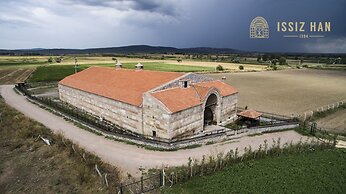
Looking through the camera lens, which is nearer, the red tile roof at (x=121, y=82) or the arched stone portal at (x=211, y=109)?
the red tile roof at (x=121, y=82)

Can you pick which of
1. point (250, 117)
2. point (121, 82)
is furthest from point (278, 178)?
point (121, 82)

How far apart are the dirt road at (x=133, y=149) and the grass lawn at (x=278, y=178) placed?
3.80m

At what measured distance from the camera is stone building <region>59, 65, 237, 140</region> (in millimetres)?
28391

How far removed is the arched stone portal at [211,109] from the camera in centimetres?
3458

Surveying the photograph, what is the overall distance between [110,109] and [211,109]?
13236 millimetres

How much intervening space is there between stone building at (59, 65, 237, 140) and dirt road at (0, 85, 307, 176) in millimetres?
3740

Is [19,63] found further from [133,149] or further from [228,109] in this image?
[133,149]

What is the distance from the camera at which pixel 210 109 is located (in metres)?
35.3

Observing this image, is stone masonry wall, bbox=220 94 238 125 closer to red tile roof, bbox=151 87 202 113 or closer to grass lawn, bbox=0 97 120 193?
red tile roof, bbox=151 87 202 113

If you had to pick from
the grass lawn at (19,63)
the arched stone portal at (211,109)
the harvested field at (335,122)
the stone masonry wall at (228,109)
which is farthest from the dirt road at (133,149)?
the grass lawn at (19,63)

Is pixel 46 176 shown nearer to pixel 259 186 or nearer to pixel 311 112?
pixel 259 186

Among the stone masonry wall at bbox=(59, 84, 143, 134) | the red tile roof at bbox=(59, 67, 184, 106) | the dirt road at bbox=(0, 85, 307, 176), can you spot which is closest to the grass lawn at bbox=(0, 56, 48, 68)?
the red tile roof at bbox=(59, 67, 184, 106)

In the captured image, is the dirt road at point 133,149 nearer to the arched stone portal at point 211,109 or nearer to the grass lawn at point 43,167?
the grass lawn at point 43,167

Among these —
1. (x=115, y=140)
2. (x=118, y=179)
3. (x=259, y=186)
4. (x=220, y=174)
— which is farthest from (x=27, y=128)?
(x=259, y=186)
